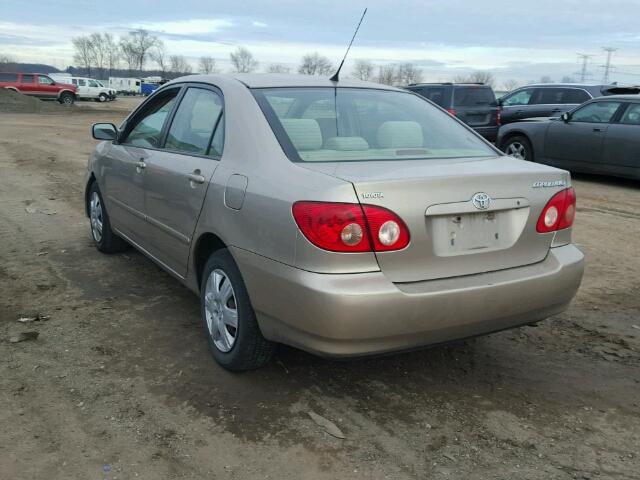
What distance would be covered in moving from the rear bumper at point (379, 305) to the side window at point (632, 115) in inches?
315

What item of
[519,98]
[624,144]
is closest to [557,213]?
[624,144]

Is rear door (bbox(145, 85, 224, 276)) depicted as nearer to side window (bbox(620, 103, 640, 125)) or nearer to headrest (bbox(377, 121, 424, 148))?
headrest (bbox(377, 121, 424, 148))

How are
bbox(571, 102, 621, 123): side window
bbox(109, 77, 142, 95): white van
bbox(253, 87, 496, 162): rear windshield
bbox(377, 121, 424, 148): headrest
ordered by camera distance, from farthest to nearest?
bbox(109, 77, 142, 95): white van < bbox(571, 102, 621, 123): side window < bbox(377, 121, 424, 148): headrest < bbox(253, 87, 496, 162): rear windshield

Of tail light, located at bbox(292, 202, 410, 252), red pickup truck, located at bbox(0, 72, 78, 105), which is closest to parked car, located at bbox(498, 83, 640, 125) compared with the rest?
tail light, located at bbox(292, 202, 410, 252)

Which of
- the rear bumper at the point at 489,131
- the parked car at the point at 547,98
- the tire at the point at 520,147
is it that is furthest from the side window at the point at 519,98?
the tire at the point at 520,147

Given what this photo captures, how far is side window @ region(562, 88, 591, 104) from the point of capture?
15177 mm

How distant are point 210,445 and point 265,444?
243 mm

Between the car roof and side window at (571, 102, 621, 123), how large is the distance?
24.5ft

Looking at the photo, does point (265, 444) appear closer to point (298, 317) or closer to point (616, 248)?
point (298, 317)

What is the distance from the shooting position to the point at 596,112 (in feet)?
34.8

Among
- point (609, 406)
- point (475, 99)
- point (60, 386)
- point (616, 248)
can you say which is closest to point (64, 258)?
point (60, 386)

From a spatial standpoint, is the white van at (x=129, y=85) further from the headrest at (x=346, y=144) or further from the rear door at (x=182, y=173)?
the headrest at (x=346, y=144)

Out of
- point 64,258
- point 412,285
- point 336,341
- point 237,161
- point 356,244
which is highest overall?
point 237,161

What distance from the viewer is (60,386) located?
10.8ft
